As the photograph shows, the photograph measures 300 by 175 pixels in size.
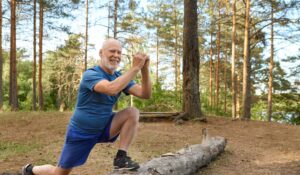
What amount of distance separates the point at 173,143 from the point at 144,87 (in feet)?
18.1

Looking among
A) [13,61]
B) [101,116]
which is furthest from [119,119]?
[13,61]

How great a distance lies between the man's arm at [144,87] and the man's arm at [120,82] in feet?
0.55

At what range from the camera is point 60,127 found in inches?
424

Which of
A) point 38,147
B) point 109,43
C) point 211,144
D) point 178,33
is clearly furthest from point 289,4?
point 178,33

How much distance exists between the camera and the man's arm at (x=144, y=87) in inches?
139

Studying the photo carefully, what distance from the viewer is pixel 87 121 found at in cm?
368

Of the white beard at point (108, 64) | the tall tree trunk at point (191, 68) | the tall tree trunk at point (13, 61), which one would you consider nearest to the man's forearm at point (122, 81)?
the white beard at point (108, 64)

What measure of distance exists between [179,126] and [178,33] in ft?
75.6

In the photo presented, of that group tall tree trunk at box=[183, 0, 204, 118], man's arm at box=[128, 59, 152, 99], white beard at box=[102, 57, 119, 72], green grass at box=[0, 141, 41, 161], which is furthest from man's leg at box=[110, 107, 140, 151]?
tall tree trunk at box=[183, 0, 204, 118]

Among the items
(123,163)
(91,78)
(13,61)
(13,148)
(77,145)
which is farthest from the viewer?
(13,61)

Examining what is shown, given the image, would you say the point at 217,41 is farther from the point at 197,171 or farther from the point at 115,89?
the point at 115,89

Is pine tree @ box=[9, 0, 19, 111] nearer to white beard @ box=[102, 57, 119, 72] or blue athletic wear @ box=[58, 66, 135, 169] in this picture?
blue athletic wear @ box=[58, 66, 135, 169]

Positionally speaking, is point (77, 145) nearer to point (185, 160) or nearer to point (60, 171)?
point (60, 171)

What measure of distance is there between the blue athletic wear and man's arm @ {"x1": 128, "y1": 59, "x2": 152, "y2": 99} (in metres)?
0.26
